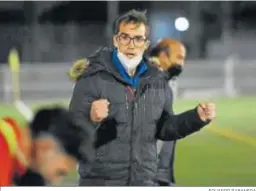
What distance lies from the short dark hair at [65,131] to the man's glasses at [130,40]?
490 millimetres

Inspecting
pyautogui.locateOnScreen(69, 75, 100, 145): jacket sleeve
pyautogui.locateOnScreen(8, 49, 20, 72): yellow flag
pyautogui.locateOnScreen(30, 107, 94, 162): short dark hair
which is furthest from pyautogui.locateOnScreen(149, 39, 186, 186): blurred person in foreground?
pyautogui.locateOnScreen(30, 107, 94, 162): short dark hair

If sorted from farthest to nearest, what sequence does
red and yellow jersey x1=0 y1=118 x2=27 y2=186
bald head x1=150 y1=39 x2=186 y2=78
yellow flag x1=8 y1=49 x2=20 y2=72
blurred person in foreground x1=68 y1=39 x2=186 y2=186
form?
1. yellow flag x1=8 y1=49 x2=20 y2=72
2. bald head x1=150 y1=39 x2=186 y2=78
3. blurred person in foreground x1=68 y1=39 x2=186 y2=186
4. red and yellow jersey x1=0 y1=118 x2=27 y2=186

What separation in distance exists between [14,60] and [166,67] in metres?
0.49

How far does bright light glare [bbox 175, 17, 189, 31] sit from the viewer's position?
225cm

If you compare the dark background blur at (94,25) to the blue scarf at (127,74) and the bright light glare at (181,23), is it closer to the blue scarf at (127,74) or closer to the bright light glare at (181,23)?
the bright light glare at (181,23)

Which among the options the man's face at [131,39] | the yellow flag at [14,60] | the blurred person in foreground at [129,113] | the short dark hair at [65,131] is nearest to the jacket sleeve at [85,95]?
the blurred person in foreground at [129,113]

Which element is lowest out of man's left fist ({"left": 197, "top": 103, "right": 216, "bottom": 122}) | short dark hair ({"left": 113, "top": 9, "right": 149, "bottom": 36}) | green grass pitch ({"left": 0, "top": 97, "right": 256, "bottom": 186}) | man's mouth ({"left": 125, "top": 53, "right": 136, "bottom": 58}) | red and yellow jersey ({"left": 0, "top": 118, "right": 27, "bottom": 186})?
green grass pitch ({"left": 0, "top": 97, "right": 256, "bottom": 186})

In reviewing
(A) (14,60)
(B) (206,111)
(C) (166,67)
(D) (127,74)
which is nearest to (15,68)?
(A) (14,60)

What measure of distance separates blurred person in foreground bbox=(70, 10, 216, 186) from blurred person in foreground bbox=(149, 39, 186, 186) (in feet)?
0.35

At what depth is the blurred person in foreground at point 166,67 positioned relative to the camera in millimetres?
1922

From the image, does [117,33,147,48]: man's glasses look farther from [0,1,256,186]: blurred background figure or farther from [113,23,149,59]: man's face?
[0,1,256,186]: blurred background figure

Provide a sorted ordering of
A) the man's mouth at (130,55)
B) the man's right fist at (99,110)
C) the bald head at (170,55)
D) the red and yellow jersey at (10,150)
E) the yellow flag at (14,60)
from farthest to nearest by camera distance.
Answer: the yellow flag at (14,60) → the bald head at (170,55) → the man's mouth at (130,55) → the man's right fist at (99,110) → the red and yellow jersey at (10,150)

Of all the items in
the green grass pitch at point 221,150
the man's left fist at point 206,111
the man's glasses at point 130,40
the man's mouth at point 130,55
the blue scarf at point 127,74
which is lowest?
the green grass pitch at point 221,150

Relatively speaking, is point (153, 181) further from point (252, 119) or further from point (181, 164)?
point (252, 119)
